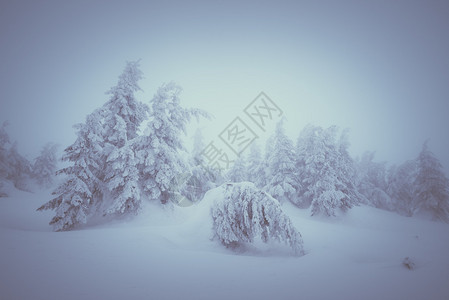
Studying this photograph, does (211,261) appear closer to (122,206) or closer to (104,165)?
(122,206)

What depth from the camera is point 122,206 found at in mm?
11492

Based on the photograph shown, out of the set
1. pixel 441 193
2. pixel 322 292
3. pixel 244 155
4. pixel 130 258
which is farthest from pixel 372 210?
pixel 130 258

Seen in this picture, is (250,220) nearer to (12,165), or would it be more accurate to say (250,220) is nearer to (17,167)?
(12,165)

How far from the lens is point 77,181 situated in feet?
32.5

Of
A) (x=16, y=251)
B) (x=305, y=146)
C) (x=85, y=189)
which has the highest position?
(x=305, y=146)

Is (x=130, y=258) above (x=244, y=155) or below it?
below

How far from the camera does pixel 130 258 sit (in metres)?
6.43

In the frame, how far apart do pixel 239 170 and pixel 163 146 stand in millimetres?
19095

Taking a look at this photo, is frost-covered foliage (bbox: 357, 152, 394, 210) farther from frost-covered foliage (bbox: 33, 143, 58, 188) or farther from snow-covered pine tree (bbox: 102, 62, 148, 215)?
frost-covered foliage (bbox: 33, 143, 58, 188)

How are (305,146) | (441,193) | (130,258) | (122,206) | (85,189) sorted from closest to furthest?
(130,258) → (85,189) → (122,206) → (441,193) → (305,146)

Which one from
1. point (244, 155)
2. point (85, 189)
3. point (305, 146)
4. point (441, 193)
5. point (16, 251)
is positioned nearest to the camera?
point (16, 251)

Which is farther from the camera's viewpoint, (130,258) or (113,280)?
(130,258)

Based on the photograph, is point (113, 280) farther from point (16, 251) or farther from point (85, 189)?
point (85, 189)

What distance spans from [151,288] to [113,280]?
106 centimetres
